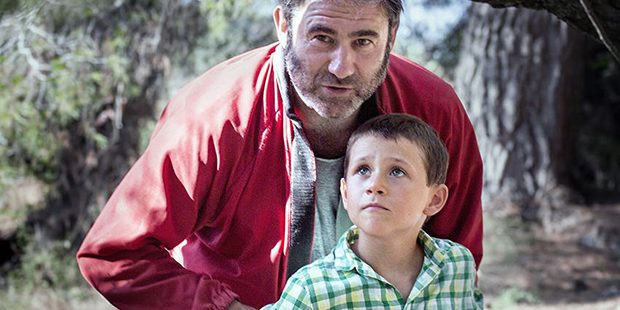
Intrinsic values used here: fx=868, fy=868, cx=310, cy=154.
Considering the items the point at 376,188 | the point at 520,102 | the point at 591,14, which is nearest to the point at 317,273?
the point at 376,188

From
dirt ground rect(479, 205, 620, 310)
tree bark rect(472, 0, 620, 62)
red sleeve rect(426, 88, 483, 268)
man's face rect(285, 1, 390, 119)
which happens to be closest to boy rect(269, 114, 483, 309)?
man's face rect(285, 1, 390, 119)

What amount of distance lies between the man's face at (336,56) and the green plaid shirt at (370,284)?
46 centimetres

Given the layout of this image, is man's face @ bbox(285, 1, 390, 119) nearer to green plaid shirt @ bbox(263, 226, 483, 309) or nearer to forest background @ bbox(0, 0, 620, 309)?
green plaid shirt @ bbox(263, 226, 483, 309)

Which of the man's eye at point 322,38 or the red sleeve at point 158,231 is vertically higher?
the man's eye at point 322,38

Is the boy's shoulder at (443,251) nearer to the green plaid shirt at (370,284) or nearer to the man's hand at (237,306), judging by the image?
the green plaid shirt at (370,284)

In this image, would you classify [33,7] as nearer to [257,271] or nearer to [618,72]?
[257,271]

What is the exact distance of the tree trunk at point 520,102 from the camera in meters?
6.62

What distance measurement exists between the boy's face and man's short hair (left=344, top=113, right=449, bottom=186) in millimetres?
18

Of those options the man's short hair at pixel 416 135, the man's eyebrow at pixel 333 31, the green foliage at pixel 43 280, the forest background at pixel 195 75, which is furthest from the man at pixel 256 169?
the green foliage at pixel 43 280

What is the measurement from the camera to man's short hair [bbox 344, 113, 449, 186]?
2.42m

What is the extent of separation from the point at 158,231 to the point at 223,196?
26cm

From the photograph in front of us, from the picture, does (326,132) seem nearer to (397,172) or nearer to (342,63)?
(342,63)

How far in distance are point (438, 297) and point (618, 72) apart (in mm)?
5943

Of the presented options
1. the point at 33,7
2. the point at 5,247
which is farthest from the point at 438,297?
the point at 5,247
